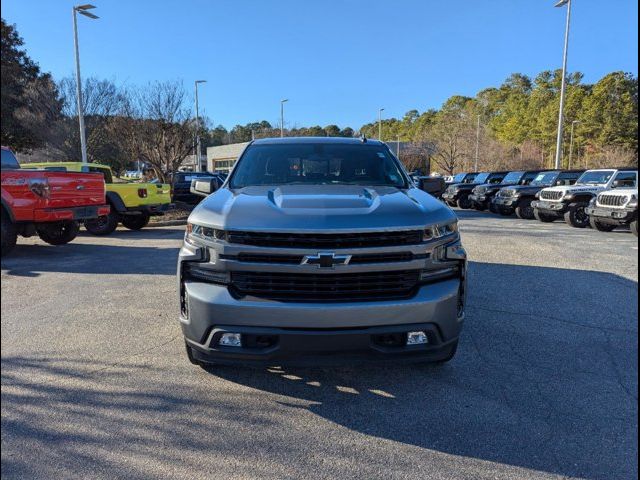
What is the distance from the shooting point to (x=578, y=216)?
13.7 meters

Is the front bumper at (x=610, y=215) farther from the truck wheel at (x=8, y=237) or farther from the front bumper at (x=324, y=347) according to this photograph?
the truck wheel at (x=8, y=237)

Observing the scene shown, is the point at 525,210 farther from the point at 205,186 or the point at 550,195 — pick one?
the point at 205,186

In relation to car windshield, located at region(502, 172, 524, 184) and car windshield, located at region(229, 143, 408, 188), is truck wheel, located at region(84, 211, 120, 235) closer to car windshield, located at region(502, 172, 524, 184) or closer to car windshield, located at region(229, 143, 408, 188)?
car windshield, located at region(229, 143, 408, 188)

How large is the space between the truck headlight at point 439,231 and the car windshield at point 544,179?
1566 centimetres

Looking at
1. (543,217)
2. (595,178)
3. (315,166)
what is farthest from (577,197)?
(315,166)

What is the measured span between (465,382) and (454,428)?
662 mm

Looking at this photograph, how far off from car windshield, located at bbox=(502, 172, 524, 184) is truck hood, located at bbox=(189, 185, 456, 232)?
1802 centimetres

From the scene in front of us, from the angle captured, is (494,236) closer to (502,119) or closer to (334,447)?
(334,447)

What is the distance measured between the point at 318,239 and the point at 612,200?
1055 centimetres

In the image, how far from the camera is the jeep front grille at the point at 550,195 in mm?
14121

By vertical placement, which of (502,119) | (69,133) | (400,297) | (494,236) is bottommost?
(494,236)

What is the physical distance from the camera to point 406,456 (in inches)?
99.9

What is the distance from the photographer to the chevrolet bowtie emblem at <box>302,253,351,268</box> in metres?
2.70

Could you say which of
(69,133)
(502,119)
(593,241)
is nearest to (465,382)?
(593,241)
